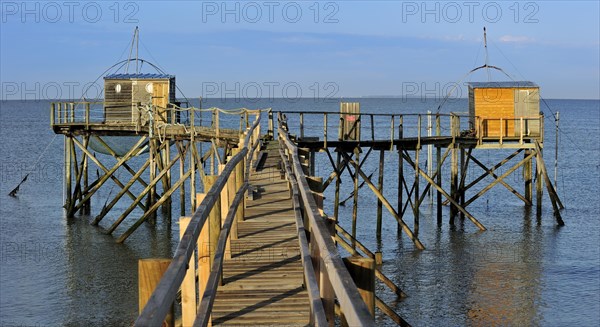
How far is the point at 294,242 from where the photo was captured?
363 inches

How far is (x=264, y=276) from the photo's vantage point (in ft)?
25.9

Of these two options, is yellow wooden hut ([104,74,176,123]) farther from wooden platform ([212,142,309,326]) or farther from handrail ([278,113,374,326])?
handrail ([278,113,374,326])

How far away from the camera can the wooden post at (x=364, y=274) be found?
4.01m

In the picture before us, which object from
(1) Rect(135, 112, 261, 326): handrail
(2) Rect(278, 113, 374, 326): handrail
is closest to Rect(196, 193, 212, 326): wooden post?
(1) Rect(135, 112, 261, 326): handrail

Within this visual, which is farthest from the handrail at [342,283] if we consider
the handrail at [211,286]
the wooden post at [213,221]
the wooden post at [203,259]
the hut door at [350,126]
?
the hut door at [350,126]

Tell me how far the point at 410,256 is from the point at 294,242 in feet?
51.9

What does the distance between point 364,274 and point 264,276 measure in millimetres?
3948

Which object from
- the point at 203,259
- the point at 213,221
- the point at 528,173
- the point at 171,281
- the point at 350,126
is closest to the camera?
the point at 171,281

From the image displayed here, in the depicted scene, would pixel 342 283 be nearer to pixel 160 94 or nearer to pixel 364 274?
pixel 364 274

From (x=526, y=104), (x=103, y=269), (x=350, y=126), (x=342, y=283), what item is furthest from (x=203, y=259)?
(x=526, y=104)

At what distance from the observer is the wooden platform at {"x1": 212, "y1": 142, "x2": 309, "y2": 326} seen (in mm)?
6746

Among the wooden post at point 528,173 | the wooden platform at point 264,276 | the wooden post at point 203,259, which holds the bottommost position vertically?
the wooden post at point 528,173

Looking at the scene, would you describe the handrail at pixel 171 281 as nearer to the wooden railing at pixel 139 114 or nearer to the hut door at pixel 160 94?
the wooden railing at pixel 139 114

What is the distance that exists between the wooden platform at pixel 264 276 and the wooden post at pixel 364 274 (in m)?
2.57
